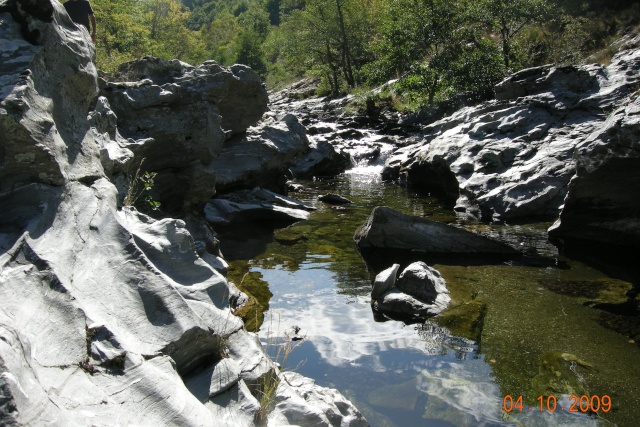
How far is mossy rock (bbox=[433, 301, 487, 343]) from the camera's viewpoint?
6.56 meters

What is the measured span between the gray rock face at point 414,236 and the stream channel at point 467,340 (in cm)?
54

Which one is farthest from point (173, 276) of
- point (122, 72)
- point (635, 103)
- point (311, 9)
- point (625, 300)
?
point (311, 9)

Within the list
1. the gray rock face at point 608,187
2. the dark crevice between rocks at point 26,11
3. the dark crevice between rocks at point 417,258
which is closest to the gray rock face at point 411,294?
the dark crevice between rocks at point 417,258

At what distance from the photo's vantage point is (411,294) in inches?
296

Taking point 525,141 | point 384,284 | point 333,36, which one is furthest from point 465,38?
point 384,284

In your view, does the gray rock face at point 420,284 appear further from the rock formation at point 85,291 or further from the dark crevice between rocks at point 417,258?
the rock formation at point 85,291

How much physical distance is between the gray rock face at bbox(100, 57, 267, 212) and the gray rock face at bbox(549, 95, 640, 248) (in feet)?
23.2

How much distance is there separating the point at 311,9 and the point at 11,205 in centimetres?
4226

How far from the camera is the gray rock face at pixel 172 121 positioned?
952 centimetres

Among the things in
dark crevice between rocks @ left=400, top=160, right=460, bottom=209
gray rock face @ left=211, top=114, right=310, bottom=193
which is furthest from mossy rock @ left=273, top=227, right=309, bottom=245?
dark crevice between rocks @ left=400, top=160, right=460, bottom=209

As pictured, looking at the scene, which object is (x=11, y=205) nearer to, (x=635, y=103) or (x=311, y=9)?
(x=635, y=103)

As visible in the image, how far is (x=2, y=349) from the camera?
2684 mm

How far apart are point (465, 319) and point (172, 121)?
6.60 meters

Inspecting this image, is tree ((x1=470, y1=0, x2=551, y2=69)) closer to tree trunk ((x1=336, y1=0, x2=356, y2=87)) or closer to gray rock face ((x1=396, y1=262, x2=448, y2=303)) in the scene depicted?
tree trunk ((x1=336, y1=0, x2=356, y2=87))
